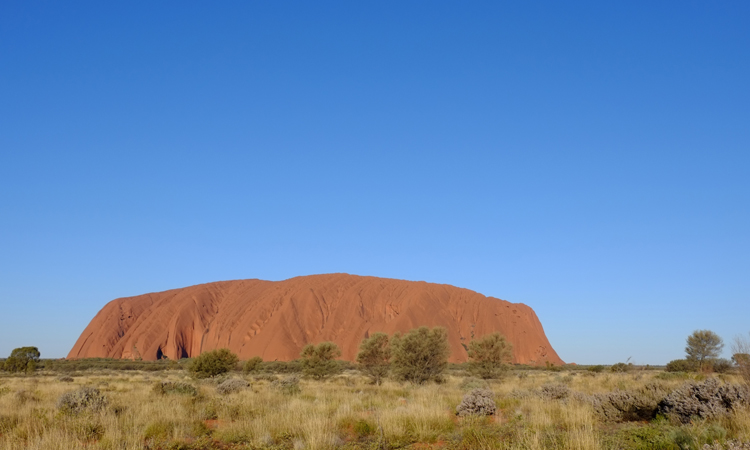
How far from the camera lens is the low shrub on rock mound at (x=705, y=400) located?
8297 mm

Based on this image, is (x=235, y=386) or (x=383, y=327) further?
(x=383, y=327)

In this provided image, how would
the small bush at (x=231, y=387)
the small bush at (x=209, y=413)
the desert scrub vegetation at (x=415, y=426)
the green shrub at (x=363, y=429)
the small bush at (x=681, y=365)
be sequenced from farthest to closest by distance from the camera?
1. the small bush at (x=681, y=365)
2. the small bush at (x=231, y=387)
3. the small bush at (x=209, y=413)
4. the green shrub at (x=363, y=429)
5. the desert scrub vegetation at (x=415, y=426)

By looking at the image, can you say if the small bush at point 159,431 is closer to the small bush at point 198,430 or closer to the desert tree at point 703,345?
the small bush at point 198,430

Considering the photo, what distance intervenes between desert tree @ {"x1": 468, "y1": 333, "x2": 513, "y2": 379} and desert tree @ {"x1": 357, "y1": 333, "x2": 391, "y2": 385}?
7.36 m

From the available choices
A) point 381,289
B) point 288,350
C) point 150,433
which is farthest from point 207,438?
point 381,289

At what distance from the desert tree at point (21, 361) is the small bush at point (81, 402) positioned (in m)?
48.2

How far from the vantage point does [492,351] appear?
35.8m

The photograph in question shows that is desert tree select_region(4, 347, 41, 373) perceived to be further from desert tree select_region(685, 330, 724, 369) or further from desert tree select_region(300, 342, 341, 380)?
desert tree select_region(685, 330, 724, 369)

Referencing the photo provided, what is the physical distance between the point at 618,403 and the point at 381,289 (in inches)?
3553

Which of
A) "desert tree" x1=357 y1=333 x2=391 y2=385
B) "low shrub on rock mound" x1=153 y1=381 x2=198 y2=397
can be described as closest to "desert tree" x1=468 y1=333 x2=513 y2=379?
"desert tree" x1=357 y1=333 x2=391 y2=385

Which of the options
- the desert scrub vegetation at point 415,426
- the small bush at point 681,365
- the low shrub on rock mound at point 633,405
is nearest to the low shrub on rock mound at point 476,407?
the desert scrub vegetation at point 415,426

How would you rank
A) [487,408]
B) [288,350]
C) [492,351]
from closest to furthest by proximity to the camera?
[487,408] < [492,351] < [288,350]

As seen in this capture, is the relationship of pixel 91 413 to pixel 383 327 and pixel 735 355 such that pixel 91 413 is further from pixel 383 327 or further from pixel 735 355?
pixel 383 327

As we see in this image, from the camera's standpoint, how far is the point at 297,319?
292 ft
